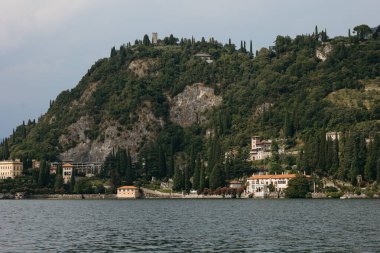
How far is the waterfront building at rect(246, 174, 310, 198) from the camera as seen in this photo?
170000 millimetres

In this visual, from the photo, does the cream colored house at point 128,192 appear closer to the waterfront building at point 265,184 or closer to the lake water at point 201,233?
the waterfront building at point 265,184

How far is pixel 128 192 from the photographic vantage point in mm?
196125

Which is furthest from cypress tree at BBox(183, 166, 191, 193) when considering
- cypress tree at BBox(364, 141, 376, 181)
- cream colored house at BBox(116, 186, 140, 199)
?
cypress tree at BBox(364, 141, 376, 181)

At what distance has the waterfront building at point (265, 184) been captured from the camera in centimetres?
17000

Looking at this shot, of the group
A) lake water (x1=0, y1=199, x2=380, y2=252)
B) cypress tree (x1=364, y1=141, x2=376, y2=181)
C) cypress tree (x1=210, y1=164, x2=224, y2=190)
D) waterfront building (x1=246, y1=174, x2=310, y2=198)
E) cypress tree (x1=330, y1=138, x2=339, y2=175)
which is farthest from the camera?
cypress tree (x1=210, y1=164, x2=224, y2=190)

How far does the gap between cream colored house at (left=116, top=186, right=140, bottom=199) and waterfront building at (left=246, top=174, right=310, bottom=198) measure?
31.6 meters

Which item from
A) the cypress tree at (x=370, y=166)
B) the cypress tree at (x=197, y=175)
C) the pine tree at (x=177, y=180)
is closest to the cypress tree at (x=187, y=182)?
the pine tree at (x=177, y=180)

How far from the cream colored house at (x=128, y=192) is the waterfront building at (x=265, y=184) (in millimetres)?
31581

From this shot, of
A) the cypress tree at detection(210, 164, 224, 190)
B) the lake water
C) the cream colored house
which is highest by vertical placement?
the cypress tree at detection(210, 164, 224, 190)

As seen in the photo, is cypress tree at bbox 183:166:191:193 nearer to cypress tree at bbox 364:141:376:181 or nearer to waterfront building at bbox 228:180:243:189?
waterfront building at bbox 228:180:243:189

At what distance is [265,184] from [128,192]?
39.1m

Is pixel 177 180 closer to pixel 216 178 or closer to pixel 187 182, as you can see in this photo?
pixel 187 182

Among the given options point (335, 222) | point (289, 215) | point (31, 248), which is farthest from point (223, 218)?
point (31, 248)

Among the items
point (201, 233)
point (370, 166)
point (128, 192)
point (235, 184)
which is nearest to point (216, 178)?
point (235, 184)
